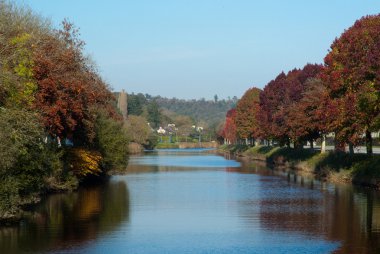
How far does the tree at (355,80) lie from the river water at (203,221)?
427 cm

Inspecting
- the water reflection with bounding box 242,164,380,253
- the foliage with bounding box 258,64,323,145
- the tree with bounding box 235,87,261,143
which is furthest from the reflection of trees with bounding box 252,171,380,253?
the tree with bounding box 235,87,261,143

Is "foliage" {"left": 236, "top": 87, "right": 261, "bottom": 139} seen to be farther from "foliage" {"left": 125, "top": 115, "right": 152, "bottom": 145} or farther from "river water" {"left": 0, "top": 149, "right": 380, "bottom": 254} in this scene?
"river water" {"left": 0, "top": 149, "right": 380, "bottom": 254}

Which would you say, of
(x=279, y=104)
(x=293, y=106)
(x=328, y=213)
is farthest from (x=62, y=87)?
(x=279, y=104)

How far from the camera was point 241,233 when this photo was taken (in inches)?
1067

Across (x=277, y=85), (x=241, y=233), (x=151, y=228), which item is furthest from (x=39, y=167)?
(x=277, y=85)

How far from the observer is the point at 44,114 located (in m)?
36.9

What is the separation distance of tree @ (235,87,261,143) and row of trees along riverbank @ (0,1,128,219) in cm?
5912

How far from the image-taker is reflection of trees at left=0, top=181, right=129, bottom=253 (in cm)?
2441

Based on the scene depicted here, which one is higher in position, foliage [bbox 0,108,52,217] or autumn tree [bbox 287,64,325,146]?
autumn tree [bbox 287,64,325,146]

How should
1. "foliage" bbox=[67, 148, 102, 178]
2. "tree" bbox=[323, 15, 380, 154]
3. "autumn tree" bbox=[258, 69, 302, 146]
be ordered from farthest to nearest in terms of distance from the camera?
"autumn tree" bbox=[258, 69, 302, 146]
"foliage" bbox=[67, 148, 102, 178]
"tree" bbox=[323, 15, 380, 154]

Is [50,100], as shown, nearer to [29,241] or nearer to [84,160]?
[84,160]

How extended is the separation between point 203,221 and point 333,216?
6.08 metres

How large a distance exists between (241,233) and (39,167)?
11.0 meters

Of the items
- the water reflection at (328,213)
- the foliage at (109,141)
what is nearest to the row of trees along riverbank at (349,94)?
the water reflection at (328,213)
